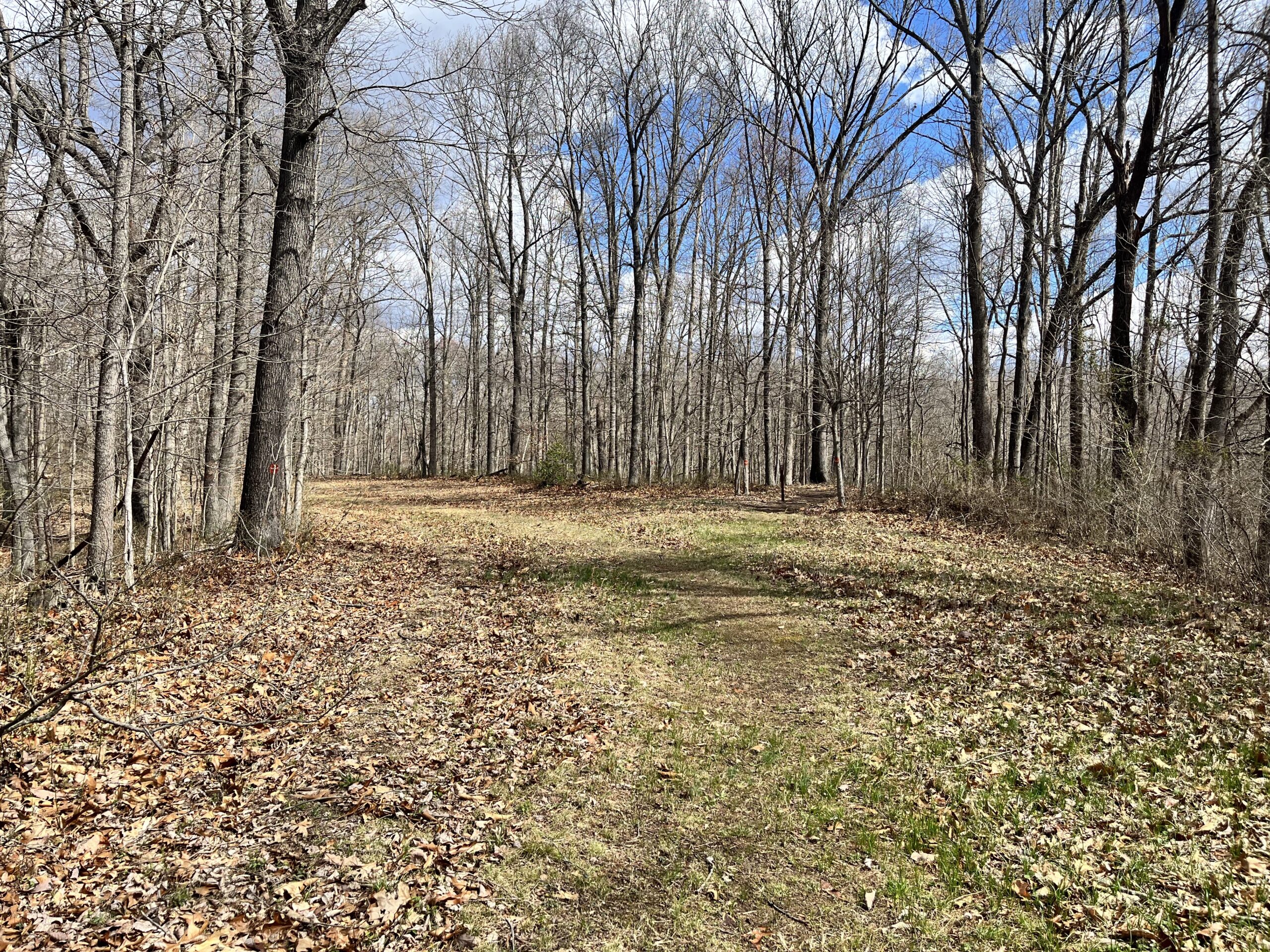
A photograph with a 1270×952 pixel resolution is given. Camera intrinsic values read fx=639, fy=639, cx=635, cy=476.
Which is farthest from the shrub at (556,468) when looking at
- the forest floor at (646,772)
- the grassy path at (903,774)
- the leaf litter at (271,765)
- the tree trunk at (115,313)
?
the tree trunk at (115,313)

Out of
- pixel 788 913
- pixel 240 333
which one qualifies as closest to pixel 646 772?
pixel 788 913

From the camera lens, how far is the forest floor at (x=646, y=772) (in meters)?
3.28

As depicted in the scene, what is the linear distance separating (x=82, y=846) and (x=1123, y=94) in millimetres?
21895

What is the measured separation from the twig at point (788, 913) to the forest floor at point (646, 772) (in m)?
0.03

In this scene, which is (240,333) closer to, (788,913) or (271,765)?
(271,765)

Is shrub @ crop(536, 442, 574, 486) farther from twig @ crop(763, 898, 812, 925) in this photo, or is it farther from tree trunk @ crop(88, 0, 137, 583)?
twig @ crop(763, 898, 812, 925)

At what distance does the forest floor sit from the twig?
3cm

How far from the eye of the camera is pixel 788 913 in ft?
11.1

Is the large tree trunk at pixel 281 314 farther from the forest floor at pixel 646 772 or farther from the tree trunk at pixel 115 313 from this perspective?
the tree trunk at pixel 115 313

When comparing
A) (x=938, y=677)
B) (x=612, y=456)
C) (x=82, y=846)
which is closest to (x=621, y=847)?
(x=82, y=846)

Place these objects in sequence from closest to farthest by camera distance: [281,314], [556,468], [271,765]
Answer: [271,765] → [281,314] → [556,468]

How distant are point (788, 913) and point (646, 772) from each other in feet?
5.01

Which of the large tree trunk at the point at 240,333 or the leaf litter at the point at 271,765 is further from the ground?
the large tree trunk at the point at 240,333

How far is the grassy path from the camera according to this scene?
11.0 feet
